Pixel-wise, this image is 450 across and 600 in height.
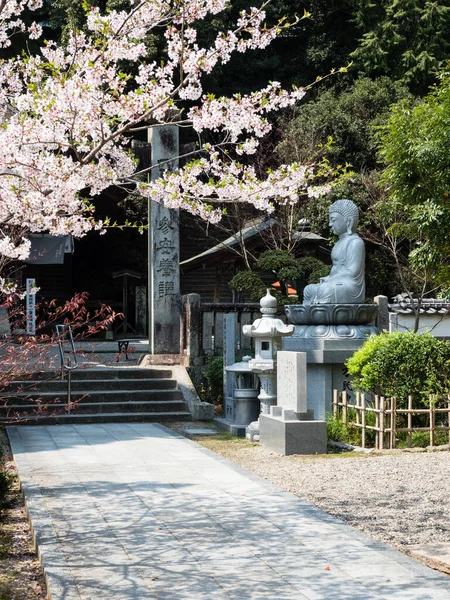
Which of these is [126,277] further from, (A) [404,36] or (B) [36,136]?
(B) [36,136]

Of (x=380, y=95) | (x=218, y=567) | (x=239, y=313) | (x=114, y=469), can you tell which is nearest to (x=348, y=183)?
(x=380, y=95)

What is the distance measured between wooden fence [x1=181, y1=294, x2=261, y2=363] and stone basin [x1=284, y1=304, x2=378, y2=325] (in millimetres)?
3282

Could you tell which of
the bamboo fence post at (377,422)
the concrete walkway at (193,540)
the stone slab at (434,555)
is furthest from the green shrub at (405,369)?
the stone slab at (434,555)

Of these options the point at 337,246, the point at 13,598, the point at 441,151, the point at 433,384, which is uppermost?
the point at 441,151

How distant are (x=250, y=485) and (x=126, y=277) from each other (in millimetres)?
18473

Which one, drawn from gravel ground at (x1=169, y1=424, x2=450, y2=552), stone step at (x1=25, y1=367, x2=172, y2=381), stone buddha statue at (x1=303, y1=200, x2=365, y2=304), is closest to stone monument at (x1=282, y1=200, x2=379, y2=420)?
stone buddha statue at (x1=303, y1=200, x2=365, y2=304)

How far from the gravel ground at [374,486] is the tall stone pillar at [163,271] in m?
5.38

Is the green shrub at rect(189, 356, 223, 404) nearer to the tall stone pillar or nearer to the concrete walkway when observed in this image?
the tall stone pillar

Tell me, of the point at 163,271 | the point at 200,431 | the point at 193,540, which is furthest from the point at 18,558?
the point at 163,271

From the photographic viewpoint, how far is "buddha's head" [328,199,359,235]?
49.1 ft

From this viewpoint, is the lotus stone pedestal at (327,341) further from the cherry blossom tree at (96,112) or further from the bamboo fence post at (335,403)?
the cherry blossom tree at (96,112)

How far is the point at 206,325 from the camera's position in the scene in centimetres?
1755

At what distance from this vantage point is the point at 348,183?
25.7 meters

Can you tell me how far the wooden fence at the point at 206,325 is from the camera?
56.6 feet
